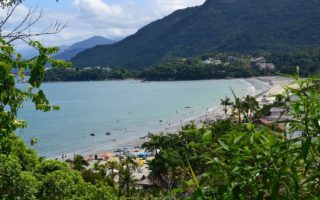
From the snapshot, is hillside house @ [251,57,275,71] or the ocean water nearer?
the ocean water

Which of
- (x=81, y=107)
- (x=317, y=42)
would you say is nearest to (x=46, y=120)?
(x=81, y=107)

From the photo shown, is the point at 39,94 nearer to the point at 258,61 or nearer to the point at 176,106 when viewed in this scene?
the point at 176,106

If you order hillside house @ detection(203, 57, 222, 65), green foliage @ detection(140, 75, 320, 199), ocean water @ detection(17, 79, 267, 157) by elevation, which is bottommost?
ocean water @ detection(17, 79, 267, 157)

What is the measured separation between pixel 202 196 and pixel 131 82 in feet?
484

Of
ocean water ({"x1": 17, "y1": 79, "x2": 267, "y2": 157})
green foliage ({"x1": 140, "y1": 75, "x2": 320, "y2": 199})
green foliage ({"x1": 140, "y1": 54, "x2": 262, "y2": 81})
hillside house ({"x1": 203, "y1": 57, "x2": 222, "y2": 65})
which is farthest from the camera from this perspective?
hillside house ({"x1": 203, "y1": 57, "x2": 222, "y2": 65})

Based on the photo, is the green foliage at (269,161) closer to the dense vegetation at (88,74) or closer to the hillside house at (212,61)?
the hillside house at (212,61)

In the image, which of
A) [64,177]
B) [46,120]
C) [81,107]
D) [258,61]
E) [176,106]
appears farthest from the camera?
[258,61]

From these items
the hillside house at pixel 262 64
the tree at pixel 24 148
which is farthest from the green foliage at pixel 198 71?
the tree at pixel 24 148

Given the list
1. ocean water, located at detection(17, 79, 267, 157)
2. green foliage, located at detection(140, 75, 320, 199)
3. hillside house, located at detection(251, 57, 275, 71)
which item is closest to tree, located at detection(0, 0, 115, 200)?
green foliage, located at detection(140, 75, 320, 199)

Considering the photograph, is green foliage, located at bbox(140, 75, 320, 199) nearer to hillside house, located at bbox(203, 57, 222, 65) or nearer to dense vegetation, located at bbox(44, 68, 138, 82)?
hillside house, located at bbox(203, 57, 222, 65)

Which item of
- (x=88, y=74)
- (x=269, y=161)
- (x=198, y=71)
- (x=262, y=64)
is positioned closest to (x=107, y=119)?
(x=269, y=161)

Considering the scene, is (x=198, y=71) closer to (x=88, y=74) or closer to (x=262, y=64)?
(x=262, y=64)

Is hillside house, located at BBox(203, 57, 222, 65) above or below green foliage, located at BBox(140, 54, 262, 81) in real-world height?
above

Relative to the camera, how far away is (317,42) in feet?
535
